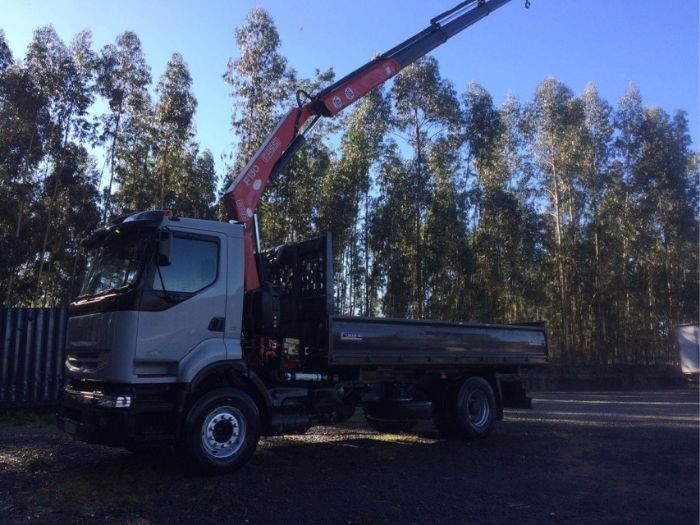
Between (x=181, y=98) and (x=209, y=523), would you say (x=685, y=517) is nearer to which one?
(x=209, y=523)

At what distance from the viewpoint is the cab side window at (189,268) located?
23.5ft

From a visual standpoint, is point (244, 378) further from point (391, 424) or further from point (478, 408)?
point (478, 408)

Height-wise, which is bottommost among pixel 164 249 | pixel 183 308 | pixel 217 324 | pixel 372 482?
pixel 372 482

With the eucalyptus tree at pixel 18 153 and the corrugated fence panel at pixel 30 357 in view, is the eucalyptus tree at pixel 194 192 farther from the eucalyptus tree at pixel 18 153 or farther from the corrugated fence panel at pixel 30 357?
the corrugated fence panel at pixel 30 357

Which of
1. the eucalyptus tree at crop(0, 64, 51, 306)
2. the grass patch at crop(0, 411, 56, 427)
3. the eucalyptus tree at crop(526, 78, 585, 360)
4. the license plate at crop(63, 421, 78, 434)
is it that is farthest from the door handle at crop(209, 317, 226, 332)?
the eucalyptus tree at crop(526, 78, 585, 360)

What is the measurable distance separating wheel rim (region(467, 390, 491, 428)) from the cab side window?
5.42 metres

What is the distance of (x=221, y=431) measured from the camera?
7.25 m

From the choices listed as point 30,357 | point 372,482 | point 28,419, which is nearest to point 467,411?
point 372,482

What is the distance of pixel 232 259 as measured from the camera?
25.6 ft

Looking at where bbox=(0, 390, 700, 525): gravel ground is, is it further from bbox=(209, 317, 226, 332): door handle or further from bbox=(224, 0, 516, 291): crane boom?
bbox=(224, 0, 516, 291): crane boom

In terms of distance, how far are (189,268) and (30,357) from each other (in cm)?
721

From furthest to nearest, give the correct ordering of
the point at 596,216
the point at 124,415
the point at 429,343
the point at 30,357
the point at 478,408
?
the point at 596,216
the point at 30,357
the point at 478,408
the point at 429,343
the point at 124,415

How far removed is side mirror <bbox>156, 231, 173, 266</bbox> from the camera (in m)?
6.95

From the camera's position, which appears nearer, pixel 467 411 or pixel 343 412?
pixel 343 412
